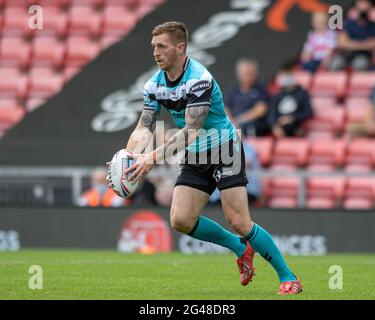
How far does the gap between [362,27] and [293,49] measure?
1458 mm

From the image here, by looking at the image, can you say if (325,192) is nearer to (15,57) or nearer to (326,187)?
(326,187)

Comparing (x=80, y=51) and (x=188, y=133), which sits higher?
(x=80, y=51)

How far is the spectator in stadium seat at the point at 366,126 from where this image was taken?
602 inches

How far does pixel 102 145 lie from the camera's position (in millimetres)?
16344

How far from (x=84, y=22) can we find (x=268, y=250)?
11.1 meters

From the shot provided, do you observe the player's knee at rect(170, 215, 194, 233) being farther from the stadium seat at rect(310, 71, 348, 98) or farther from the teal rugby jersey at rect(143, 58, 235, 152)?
the stadium seat at rect(310, 71, 348, 98)

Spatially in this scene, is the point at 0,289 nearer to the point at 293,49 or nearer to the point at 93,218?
the point at 93,218

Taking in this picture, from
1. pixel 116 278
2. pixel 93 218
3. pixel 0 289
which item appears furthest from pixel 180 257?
pixel 0 289

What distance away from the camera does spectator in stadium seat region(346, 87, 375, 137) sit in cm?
1530

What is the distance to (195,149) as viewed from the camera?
27.9 feet

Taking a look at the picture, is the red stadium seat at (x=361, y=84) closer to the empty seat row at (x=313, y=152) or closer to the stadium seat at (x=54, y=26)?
the empty seat row at (x=313, y=152)

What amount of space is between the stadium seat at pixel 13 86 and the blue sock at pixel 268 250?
10.5 m

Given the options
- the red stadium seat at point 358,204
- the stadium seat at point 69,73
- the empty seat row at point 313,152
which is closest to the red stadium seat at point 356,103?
the empty seat row at point 313,152

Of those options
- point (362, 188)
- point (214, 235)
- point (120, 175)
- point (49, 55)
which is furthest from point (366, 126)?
point (120, 175)
